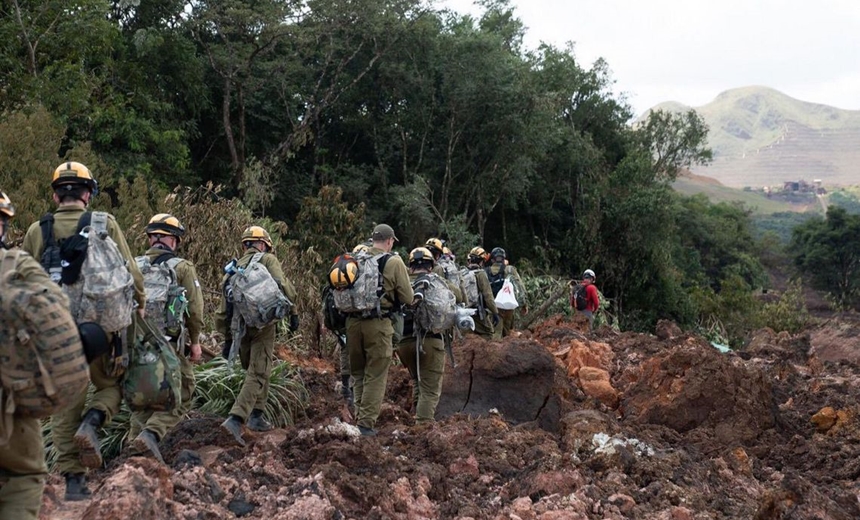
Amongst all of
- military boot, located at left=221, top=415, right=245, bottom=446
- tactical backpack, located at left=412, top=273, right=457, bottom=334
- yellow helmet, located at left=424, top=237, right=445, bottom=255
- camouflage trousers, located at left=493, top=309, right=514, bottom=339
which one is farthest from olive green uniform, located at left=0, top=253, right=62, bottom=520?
camouflage trousers, located at left=493, top=309, right=514, bottom=339

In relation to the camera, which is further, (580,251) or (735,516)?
(580,251)

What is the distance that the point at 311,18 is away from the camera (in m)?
23.9

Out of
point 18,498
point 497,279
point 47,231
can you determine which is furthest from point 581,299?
point 18,498

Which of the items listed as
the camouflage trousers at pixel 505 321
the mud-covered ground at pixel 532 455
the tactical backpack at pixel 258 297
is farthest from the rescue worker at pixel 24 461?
the camouflage trousers at pixel 505 321

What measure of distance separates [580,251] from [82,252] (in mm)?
28526

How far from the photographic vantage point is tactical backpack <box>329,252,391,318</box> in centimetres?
723

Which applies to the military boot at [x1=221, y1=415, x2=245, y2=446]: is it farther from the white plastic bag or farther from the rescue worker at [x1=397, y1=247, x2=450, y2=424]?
the white plastic bag

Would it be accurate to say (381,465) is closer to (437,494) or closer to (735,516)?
(437,494)

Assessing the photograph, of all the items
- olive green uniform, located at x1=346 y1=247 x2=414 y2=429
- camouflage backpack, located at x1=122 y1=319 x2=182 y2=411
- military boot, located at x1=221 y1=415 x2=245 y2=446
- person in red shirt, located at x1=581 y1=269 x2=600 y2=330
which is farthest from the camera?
person in red shirt, located at x1=581 y1=269 x2=600 y2=330

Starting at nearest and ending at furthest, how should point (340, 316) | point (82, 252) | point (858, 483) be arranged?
point (82, 252)
point (858, 483)
point (340, 316)

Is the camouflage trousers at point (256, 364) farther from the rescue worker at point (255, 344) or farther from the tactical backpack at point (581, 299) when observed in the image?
the tactical backpack at point (581, 299)

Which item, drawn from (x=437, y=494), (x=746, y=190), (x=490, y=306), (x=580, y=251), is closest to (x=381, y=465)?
(x=437, y=494)

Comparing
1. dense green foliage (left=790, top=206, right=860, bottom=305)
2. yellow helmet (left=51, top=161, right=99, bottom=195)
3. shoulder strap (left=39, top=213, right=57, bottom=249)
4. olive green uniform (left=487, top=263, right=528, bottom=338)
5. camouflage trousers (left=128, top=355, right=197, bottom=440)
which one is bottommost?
dense green foliage (left=790, top=206, right=860, bottom=305)

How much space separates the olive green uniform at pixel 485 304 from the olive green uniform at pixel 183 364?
5.92 meters
